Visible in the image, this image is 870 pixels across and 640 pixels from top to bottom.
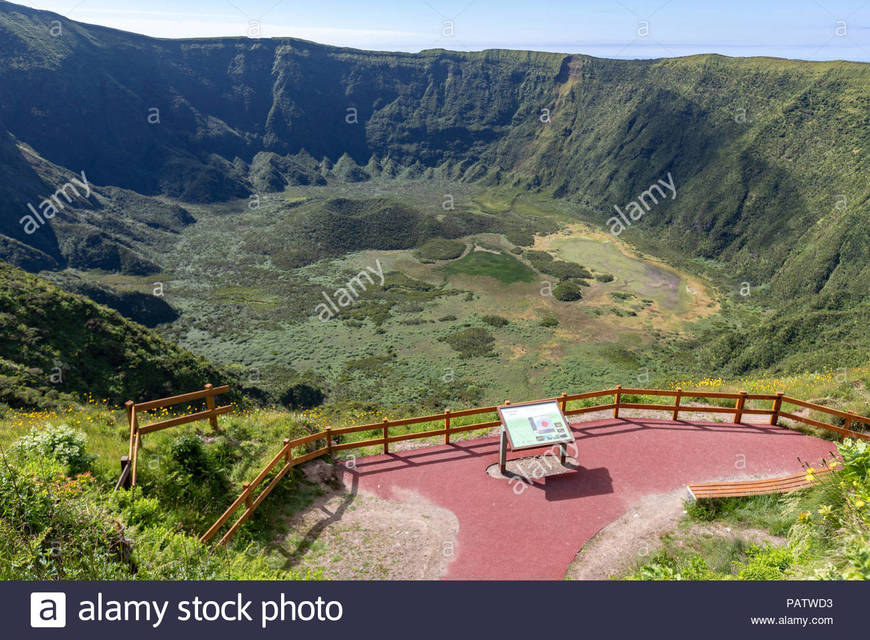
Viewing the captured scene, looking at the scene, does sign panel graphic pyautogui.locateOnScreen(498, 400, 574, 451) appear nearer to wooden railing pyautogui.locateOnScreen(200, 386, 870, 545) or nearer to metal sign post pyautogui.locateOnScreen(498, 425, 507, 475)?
metal sign post pyautogui.locateOnScreen(498, 425, 507, 475)

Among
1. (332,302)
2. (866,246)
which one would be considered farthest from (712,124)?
(332,302)

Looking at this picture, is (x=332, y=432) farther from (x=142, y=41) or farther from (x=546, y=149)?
(x=142, y=41)

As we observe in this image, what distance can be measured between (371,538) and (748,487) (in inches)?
337

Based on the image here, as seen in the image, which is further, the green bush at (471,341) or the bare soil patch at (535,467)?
the green bush at (471,341)

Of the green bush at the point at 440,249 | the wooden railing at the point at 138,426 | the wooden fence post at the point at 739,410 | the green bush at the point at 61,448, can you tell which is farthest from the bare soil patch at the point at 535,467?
the green bush at the point at 440,249

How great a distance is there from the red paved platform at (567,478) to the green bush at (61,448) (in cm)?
561

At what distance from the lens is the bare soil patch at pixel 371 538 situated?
9.27 m

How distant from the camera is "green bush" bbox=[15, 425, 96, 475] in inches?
351

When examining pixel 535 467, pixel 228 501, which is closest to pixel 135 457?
pixel 228 501

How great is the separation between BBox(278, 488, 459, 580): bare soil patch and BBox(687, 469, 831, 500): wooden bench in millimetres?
5607

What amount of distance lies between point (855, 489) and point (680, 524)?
3260 mm

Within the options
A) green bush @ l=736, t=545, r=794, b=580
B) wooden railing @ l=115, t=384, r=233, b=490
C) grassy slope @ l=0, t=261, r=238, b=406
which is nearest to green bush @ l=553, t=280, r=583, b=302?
grassy slope @ l=0, t=261, r=238, b=406

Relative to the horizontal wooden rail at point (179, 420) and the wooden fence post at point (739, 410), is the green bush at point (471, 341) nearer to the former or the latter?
the wooden fence post at point (739, 410)

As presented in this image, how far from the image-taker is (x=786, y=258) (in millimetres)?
63594
